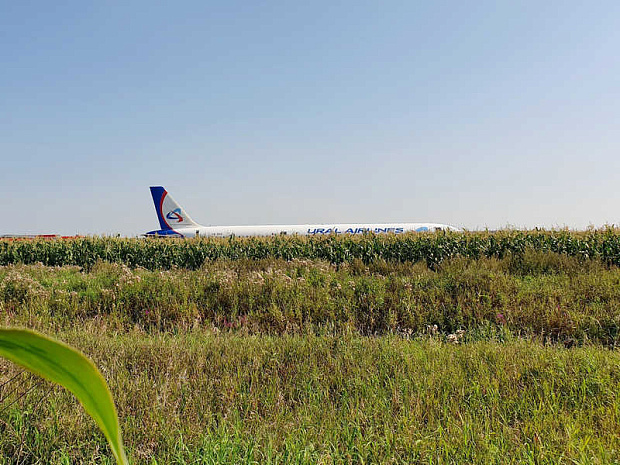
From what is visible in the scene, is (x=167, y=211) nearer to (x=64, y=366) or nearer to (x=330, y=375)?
(x=330, y=375)

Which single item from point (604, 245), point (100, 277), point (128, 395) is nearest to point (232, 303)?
point (100, 277)

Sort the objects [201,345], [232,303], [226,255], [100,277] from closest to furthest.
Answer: [201,345]
[232,303]
[100,277]
[226,255]

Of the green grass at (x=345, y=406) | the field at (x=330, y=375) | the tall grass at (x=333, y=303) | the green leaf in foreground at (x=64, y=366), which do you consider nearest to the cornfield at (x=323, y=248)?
the tall grass at (x=333, y=303)

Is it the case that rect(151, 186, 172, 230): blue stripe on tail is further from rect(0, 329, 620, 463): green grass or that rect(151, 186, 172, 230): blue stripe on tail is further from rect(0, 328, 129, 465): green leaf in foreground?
rect(0, 328, 129, 465): green leaf in foreground

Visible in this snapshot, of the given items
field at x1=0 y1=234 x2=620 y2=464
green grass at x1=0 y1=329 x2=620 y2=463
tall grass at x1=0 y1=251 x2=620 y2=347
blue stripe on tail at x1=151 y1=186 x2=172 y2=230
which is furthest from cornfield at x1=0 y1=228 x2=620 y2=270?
blue stripe on tail at x1=151 y1=186 x2=172 y2=230

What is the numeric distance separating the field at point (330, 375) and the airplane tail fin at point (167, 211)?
33.1 m

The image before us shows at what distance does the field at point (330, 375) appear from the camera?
320cm

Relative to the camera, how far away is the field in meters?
3.20

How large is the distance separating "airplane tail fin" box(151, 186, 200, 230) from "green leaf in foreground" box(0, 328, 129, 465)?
4461 centimetres

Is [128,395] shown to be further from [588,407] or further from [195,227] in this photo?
[195,227]

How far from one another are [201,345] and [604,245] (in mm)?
14261

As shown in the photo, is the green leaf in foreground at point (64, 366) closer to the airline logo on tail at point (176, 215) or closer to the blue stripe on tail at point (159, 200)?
the airline logo on tail at point (176, 215)

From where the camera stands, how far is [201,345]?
580 cm

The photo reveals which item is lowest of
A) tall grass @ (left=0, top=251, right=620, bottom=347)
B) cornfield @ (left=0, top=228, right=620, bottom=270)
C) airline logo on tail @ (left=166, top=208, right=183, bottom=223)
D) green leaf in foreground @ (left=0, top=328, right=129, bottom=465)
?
tall grass @ (left=0, top=251, right=620, bottom=347)
